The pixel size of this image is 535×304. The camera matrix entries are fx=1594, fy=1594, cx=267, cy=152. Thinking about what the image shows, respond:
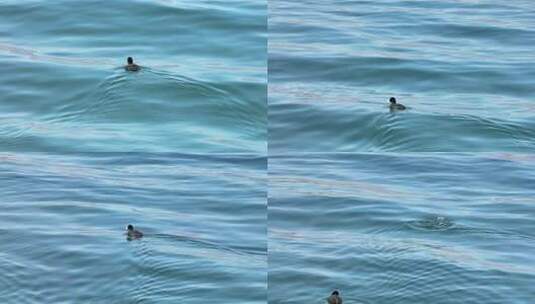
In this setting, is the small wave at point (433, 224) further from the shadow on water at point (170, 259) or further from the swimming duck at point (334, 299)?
the swimming duck at point (334, 299)

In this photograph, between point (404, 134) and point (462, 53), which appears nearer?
point (404, 134)

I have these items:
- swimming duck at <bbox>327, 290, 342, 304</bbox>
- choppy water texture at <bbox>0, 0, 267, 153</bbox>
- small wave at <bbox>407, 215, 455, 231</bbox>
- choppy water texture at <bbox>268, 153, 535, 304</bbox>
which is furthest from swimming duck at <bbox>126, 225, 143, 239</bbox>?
small wave at <bbox>407, 215, 455, 231</bbox>

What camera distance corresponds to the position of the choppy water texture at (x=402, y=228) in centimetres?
2073

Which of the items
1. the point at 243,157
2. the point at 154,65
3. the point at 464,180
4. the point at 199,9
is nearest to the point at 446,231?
the point at 464,180

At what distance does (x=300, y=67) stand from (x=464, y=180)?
4329 millimetres

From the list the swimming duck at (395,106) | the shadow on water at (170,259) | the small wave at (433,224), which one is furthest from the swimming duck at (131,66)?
the small wave at (433,224)

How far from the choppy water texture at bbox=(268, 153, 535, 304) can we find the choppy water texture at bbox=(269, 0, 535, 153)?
1.30 ft

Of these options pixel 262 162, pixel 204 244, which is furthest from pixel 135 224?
pixel 262 162

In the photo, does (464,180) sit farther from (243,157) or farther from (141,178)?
(141,178)

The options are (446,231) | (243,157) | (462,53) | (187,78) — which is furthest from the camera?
(462,53)

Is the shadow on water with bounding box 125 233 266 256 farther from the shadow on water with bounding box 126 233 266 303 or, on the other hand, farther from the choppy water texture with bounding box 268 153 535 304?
the choppy water texture with bounding box 268 153 535 304

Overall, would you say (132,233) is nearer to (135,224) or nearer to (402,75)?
(135,224)

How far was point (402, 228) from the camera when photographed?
2219cm

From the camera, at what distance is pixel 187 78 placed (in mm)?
25188
